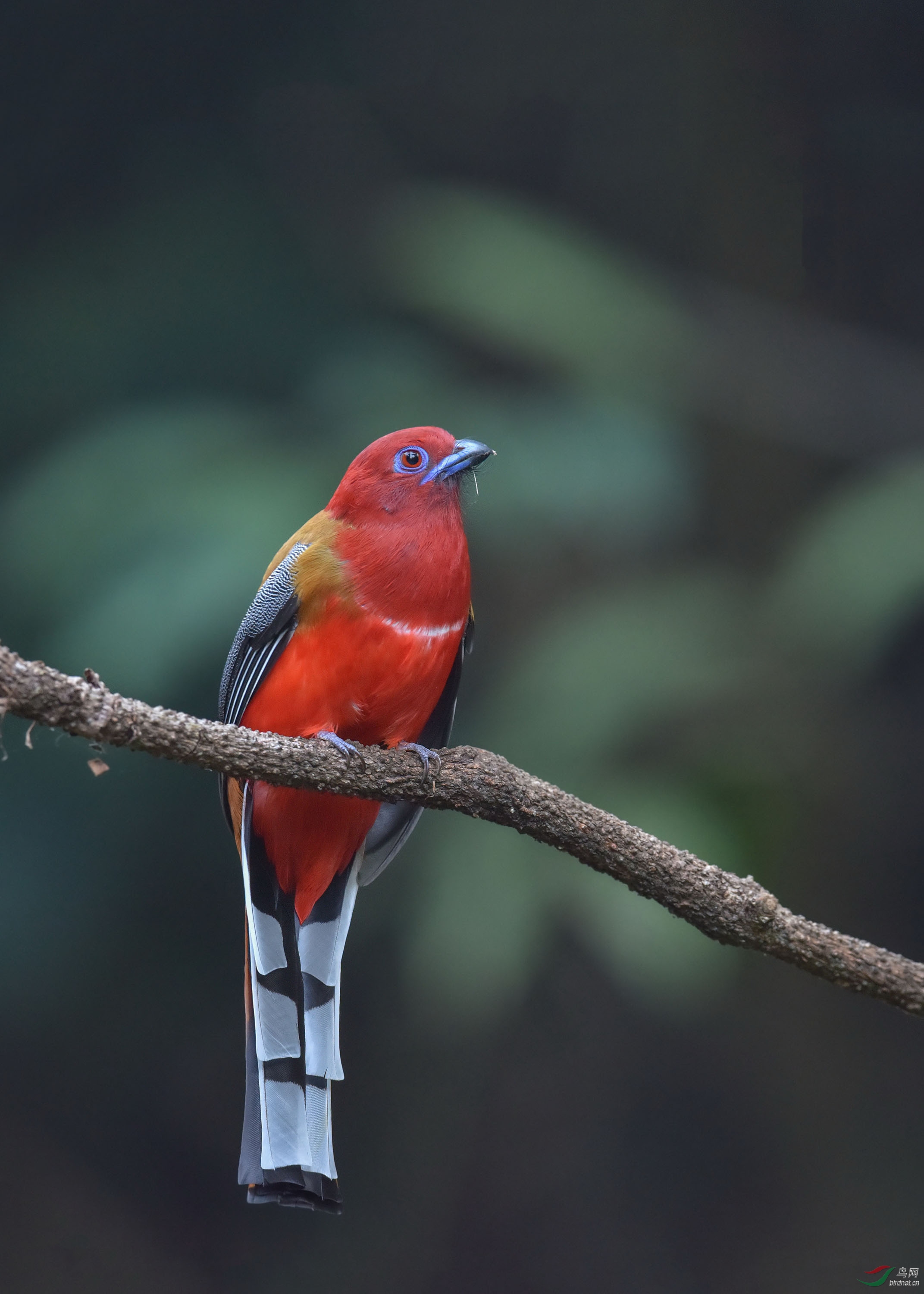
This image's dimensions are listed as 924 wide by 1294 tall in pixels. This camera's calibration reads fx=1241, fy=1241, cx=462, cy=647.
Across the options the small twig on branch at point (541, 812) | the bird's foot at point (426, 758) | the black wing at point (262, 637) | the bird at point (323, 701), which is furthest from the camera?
the black wing at point (262, 637)

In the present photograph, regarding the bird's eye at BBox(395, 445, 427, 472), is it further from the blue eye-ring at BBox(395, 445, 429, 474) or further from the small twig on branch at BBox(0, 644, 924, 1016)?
the small twig on branch at BBox(0, 644, 924, 1016)

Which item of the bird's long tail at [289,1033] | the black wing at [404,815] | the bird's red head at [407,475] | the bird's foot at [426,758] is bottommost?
the bird's long tail at [289,1033]

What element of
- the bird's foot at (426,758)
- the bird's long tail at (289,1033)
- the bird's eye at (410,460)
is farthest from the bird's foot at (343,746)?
the bird's eye at (410,460)

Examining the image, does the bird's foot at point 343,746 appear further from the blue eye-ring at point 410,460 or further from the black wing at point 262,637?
the blue eye-ring at point 410,460

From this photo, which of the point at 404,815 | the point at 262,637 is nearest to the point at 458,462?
the point at 262,637

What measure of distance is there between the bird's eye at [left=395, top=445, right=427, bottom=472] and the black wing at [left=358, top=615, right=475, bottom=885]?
534mm

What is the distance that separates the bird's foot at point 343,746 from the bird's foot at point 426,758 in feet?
0.38

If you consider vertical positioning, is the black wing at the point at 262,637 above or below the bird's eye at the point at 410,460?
below

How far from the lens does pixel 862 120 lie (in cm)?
602

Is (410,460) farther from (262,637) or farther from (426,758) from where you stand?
(426,758)

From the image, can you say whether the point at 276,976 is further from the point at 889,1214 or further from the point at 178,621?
→ the point at 889,1214

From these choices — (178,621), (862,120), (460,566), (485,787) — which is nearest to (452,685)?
(460,566)

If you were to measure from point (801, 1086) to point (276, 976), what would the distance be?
132 inches

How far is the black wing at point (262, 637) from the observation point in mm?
3180
